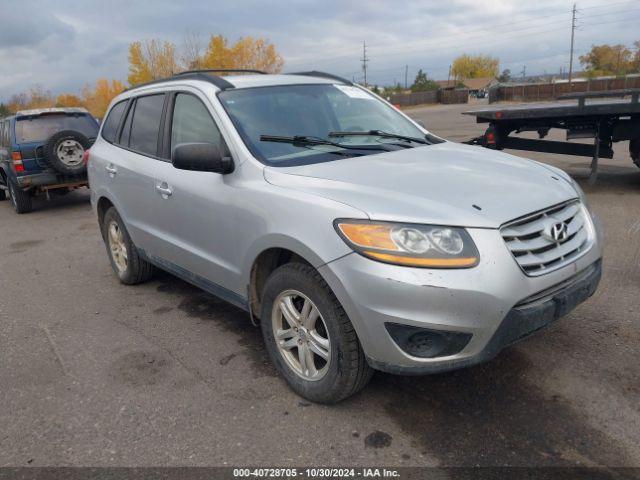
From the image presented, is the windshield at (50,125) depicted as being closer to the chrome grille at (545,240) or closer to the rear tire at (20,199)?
the rear tire at (20,199)

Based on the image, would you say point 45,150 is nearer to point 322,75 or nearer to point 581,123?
point 322,75

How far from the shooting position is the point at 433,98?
71562 mm

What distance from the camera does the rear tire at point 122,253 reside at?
192 inches

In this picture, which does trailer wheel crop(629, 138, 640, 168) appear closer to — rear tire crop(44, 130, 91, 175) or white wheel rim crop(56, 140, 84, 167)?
rear tire crop(44, 130, 91, 175)

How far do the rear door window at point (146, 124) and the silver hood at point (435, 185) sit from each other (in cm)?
161

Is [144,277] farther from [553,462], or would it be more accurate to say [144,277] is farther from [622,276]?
[622,276]

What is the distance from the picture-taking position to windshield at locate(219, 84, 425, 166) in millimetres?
3324

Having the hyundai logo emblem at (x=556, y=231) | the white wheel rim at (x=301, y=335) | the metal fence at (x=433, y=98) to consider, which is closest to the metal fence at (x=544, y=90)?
the metal fence at (x=433, y=98)

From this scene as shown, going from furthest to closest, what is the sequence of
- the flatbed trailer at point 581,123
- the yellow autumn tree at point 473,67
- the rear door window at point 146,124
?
the yellow autumn tree at point 473,67
the flatbed trailer at point 581,123
the rear door window at point 146,124

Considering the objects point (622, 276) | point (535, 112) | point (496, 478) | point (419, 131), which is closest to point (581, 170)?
point (535, 112)

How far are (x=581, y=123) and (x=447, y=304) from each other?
7.45 meters

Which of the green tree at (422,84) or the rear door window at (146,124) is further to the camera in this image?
the green tree at (422,84)

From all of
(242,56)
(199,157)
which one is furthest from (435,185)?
(242,56)

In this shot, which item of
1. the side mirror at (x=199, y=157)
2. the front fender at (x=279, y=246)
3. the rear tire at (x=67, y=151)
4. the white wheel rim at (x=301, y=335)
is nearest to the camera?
the front fender at (x=279, y=246)
